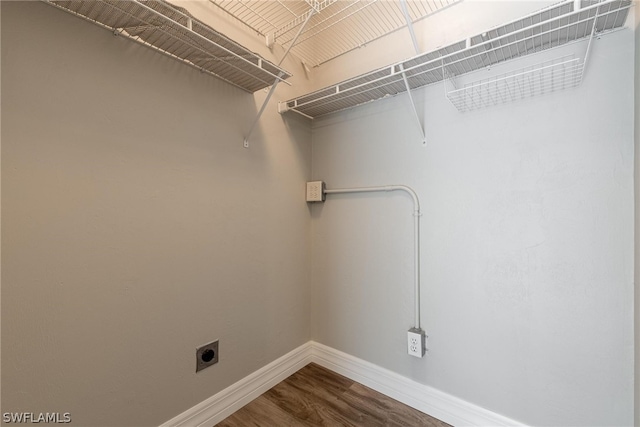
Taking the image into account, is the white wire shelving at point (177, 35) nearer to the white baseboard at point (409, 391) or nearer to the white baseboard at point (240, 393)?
the white baseboard at point (240, 393)

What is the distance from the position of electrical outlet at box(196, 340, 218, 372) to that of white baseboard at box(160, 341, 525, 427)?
0.59ft

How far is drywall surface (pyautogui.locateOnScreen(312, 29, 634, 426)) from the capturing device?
3.42 ft

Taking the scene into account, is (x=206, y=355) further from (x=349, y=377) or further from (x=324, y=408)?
(x=349, y=377)

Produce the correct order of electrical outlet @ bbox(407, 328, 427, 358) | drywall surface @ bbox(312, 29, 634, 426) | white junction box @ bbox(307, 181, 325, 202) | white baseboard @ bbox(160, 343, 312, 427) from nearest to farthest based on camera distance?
drywall surface @ bbox(312, 29, 634, 426) < white baseboard @ bbox(160, 343, 312, 427) < electrical outlet @ bbox(407, 328, 427, 358) < white junction box @ bbox(307, 181, 325, 202)

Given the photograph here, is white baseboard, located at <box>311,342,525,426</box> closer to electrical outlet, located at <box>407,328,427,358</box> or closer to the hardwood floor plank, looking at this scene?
electrical outlet, located at <box>407,328,427,358</box>

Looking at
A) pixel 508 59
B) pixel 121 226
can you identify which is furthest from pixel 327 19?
pixel 121 226

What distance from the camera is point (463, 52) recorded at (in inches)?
45.4

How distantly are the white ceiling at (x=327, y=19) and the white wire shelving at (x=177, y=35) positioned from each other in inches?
14.8

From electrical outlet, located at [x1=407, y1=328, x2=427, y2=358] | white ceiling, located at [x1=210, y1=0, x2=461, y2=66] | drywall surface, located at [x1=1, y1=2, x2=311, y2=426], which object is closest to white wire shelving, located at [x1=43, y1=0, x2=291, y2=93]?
drywall surface, located at [x1=1, y1=2, x2=311, y2=426]

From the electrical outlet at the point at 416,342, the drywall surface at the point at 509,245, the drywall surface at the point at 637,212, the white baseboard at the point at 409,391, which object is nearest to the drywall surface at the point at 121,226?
the white baseboard at the point at 409,391

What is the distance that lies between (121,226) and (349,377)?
158cm

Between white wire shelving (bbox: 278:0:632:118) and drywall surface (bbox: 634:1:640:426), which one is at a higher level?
white wire shelving (bbox: 278:0:632:118)

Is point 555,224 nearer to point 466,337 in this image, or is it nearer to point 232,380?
point 466,337

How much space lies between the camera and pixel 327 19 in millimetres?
1484
